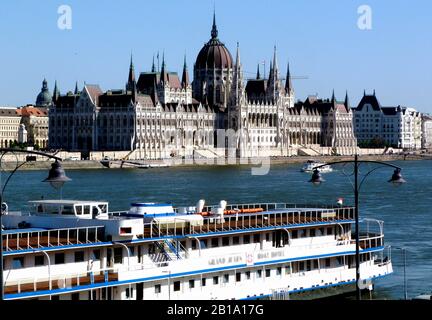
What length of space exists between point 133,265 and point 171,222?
1.38 meters

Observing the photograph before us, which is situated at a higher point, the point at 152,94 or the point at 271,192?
the point at 152,94

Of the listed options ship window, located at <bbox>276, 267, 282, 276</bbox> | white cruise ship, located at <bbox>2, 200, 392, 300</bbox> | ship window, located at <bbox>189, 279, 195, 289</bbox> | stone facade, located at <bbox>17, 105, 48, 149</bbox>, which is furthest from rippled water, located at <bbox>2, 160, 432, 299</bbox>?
stone facade, located at <bbox>17, 105, 48, 149</bbox>

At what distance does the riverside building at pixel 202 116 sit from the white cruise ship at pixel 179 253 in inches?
3867

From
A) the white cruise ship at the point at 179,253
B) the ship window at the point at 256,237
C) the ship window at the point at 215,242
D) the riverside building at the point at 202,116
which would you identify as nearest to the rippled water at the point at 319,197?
the white cruise ship at the point at 179,253

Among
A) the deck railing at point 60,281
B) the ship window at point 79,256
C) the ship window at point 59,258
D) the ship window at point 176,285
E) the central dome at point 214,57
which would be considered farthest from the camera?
the central dome at point 214,57

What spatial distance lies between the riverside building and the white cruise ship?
98216 millimetres

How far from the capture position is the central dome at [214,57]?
469 ft

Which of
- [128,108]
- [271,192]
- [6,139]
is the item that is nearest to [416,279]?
[271,192]

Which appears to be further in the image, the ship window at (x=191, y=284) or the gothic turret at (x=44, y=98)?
the gothic turret at (x=44, y=98)

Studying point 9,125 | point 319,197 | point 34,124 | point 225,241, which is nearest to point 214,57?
point 34,124

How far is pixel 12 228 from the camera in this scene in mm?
18391

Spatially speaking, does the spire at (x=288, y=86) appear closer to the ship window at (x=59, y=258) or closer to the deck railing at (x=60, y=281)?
the deck railing at (x=60, y=281)

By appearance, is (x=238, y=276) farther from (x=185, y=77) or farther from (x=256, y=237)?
(x=185, y=77)
